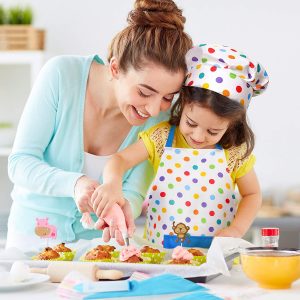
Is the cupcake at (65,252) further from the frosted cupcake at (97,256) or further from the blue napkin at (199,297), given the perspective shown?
the blue napkin at (199,297)

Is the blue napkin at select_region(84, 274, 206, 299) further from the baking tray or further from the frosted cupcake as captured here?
the frosted cupcake

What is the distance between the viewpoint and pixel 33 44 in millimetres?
4156

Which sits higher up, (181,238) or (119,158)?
(119,158)

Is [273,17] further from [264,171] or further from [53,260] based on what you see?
[53,260]

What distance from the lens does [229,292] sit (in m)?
1.48

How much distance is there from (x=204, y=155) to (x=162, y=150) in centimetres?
12

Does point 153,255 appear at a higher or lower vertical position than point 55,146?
lower

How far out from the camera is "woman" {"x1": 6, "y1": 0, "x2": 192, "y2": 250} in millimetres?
2010

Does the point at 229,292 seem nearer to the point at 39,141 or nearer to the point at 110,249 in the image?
the point at 110,249

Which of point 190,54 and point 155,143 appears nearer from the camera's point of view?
point 190,54

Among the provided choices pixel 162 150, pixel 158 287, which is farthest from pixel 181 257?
pixel 162 150

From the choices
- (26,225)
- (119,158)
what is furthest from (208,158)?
(26,225)

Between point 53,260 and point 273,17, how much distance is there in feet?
9.82

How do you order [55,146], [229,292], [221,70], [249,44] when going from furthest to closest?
[249,44]
[55,146]
[221,70]
[229,292]
